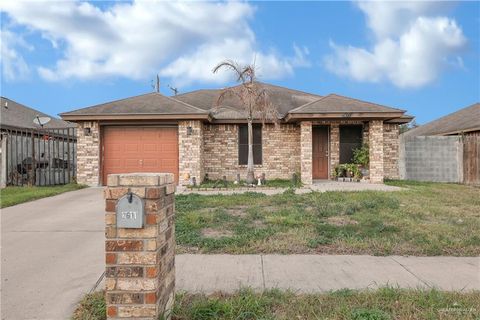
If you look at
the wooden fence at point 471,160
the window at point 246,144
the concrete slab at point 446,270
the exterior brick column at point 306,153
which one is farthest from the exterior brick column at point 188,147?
the wooden fence at point 471,160

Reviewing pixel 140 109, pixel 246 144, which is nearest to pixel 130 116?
pixel 140 109

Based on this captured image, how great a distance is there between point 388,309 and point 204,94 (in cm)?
1702

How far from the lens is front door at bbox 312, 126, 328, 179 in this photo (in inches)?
557

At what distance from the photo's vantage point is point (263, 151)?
1400 centimetres

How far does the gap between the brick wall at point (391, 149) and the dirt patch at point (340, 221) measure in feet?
30.5

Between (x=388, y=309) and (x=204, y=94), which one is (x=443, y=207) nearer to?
(x=388, y=309)

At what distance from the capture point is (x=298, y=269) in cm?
380

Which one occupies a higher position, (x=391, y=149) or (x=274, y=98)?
(x=274, y=98)

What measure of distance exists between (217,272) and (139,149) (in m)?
9.76

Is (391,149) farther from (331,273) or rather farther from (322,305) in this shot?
(322,305)

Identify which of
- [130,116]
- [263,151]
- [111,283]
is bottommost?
[111,283]

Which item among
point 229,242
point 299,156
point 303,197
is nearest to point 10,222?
point 229,242

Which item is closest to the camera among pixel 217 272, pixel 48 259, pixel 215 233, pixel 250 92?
pixel 217 272

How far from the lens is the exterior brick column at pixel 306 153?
40.9 ft
